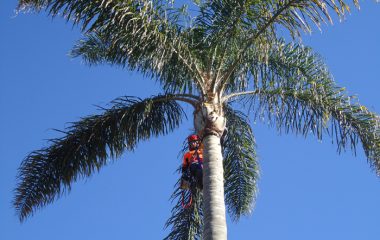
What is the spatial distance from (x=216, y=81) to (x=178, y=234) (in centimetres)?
240

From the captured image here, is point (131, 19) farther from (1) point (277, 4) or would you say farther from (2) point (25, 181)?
(2) point (25, 181)

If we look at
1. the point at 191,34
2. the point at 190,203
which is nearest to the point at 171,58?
the point at 191,34

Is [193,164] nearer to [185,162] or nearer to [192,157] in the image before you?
[192,157]

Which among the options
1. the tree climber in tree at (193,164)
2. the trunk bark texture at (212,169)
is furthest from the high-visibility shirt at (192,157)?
the trunk bark texture at (212,169)

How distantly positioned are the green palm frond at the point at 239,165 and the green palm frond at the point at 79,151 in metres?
1.37

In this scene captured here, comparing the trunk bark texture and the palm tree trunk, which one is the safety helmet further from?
the palm tree trunk

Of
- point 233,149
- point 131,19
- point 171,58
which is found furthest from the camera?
point 233,149

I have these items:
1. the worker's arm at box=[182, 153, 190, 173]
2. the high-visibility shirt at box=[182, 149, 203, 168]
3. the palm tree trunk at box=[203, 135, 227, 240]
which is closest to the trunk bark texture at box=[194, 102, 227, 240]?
the palm tree trunk at box=[203, 135, 227, 240]

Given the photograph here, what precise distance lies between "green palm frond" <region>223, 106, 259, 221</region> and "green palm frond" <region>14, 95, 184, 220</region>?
1374mm

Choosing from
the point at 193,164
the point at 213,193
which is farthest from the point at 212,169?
the point at 193,164

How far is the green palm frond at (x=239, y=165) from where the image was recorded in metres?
11.9

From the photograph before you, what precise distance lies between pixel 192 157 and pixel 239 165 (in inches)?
49.0

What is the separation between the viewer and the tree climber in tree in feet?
35.8

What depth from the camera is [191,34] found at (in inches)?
440
